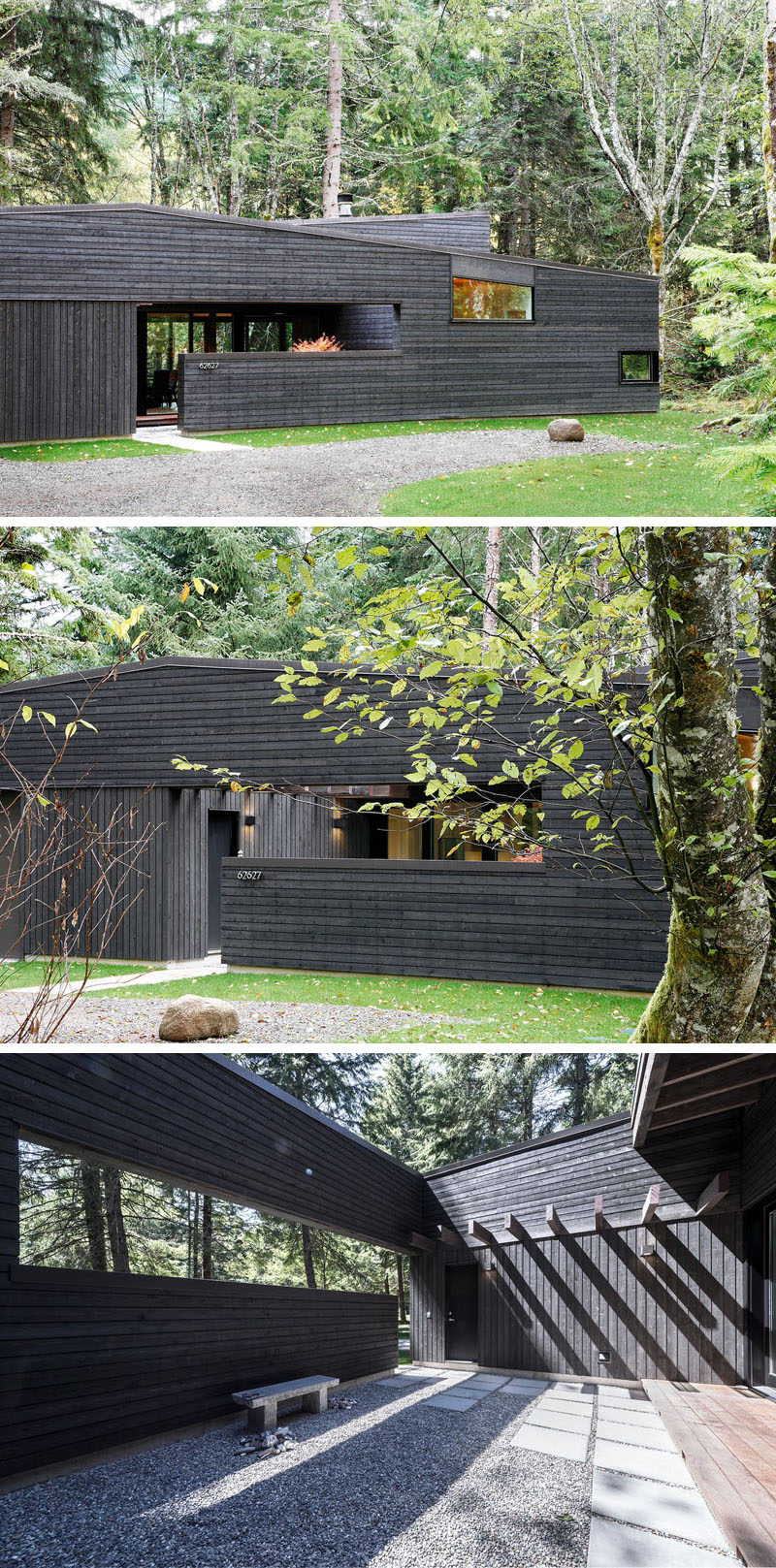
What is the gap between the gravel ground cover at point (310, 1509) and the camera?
449 cm

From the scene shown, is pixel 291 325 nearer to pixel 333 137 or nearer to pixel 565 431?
pixel 333 137

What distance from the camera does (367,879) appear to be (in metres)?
9.98

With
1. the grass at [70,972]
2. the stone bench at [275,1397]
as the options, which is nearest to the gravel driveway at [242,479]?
the grass at [70,972]

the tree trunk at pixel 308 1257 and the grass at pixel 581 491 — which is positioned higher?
the grass at pixel 581 491

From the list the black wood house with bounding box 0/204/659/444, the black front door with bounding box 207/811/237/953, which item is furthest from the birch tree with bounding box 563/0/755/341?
the black front door with bounding box 207/811/237/953

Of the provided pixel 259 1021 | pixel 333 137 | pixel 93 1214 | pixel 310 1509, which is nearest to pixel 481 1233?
pixel 259 1021

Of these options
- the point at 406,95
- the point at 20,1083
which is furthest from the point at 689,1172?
the point at 406,95

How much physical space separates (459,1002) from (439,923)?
1.17 meters

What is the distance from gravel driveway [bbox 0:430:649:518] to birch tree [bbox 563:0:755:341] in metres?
8.41

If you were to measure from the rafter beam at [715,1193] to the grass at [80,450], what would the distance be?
29.0 feet

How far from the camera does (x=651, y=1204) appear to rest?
8.49 m

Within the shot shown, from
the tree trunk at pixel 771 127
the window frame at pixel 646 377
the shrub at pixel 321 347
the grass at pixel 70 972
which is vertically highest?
the window frame at pixel 646 377

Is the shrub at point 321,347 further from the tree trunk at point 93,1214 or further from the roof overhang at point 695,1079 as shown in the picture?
the tree trunk at point 93,1214

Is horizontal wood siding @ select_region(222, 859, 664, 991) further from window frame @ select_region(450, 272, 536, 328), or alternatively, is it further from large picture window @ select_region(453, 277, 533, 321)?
large picture window @ select_region(453, 277, 533, 321)
